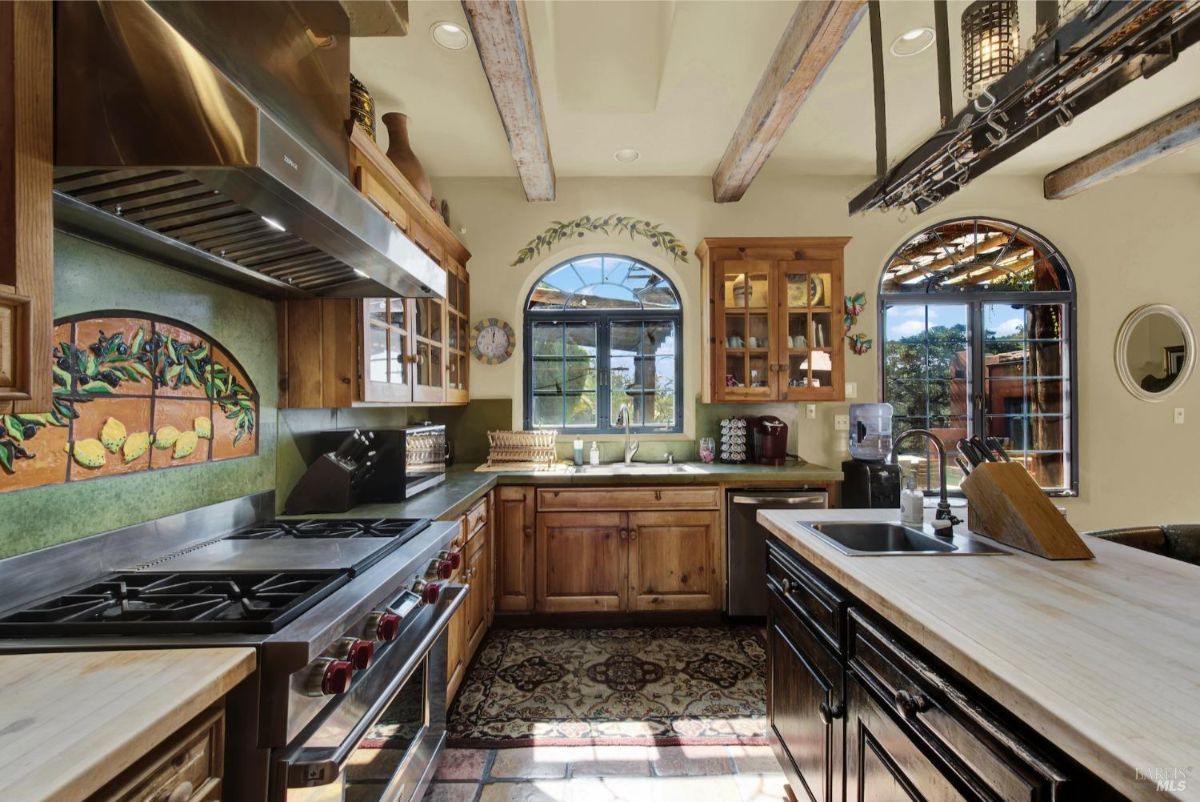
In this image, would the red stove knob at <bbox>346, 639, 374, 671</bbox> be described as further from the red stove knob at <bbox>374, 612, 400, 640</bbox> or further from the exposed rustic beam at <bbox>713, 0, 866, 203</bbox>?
the exposed rustic beam at <bbox>713, 0, 866, 203</bbox>

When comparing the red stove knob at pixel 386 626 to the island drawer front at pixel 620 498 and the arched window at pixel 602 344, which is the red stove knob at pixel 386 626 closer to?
the island drawer front at pixel 620 498

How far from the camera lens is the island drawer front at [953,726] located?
73cm

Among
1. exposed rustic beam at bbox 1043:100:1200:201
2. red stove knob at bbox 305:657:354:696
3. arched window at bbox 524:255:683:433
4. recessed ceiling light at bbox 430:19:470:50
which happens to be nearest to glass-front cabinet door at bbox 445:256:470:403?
arched window at bbox 524:255:683:433

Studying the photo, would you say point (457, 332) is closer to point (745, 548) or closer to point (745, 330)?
point (745, 330)

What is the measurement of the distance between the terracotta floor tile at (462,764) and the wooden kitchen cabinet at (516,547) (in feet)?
3.30

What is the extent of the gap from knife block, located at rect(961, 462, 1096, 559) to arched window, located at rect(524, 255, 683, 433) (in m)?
2.33

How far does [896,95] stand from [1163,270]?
105 inches

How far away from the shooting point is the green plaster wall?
1.14 metres

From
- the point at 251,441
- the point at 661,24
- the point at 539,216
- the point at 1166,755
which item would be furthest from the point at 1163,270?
the point at 251,441

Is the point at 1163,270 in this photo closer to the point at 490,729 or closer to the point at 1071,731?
the point at 1071,731

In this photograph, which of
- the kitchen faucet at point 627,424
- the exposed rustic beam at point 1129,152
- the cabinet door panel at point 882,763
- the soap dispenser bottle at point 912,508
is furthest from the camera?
the kitchen faucet at point 627,424

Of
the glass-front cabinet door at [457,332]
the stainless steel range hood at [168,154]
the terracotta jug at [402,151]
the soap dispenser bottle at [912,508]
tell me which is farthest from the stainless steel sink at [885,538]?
the terracotta jug at [402,151]

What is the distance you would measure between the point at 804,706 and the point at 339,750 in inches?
49.4

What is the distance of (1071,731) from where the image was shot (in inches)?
25.0
